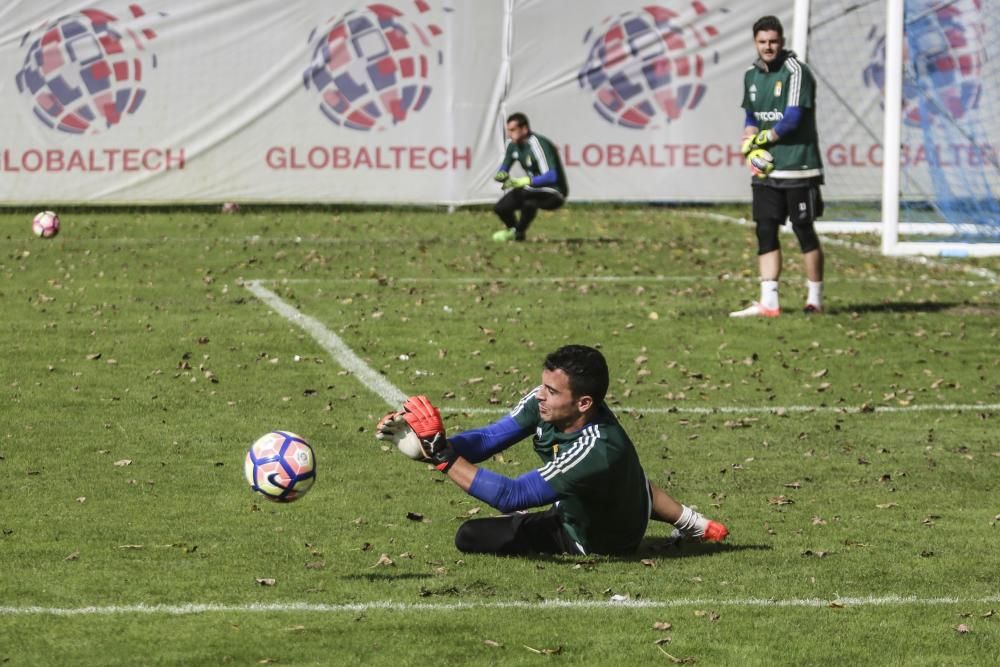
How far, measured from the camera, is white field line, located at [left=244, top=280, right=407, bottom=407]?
1192 centimetres

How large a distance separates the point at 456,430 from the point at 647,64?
50.8ft

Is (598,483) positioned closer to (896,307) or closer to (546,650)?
(546,650)

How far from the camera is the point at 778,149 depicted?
14477 millimetres

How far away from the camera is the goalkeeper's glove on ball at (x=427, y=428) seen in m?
7.15

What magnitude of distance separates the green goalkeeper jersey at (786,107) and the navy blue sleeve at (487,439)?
23.2ft

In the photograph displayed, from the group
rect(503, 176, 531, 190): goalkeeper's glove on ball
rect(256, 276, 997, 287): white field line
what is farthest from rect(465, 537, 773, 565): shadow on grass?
rect(503, 176, 531, 190): goalkeeper's glove on ball

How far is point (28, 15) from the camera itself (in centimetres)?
2391

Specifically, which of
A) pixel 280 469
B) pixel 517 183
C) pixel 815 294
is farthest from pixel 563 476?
pixel 517 183

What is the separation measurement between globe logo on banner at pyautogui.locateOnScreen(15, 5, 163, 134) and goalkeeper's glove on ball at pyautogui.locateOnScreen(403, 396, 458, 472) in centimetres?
1795

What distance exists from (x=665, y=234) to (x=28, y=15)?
30.6 feet

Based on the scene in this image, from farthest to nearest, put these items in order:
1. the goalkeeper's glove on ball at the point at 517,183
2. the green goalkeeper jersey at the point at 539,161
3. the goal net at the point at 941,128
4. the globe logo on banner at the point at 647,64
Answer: the globe logo on banner at the point at 647,64, the green goalkeeper jersey at the point at 539,161, the goalkeeper's glove on ball at the point at 517,183, the goal net at the point at 941,128

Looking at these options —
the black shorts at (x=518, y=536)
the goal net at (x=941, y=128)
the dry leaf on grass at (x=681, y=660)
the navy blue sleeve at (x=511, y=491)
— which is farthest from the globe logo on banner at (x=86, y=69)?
the dry leaf on grass at (x=681, y=660)

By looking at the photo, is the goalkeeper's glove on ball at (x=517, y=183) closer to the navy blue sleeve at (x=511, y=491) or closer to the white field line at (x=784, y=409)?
the white field line at (x=784, y=409)

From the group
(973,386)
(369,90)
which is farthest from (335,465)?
(369,90)
